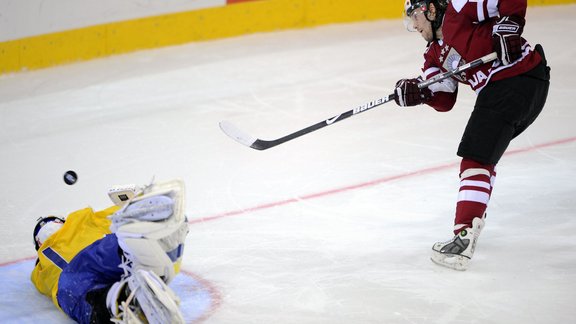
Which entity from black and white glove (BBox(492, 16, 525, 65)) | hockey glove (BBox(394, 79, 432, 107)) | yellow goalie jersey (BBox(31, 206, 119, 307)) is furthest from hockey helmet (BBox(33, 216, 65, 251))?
black and white glove (BBox(492, 16, 525, 65))

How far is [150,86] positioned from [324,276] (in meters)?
2.96

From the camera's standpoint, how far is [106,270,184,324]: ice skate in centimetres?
252

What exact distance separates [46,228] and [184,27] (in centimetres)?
355

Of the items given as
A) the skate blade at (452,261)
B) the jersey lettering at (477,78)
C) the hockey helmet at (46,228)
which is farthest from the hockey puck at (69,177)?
the jersey lettering at (477,78)

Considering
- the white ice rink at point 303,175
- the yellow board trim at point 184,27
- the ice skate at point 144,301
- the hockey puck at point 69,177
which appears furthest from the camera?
the yellow board trim at point 184,27

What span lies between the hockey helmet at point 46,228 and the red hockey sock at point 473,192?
1352mm

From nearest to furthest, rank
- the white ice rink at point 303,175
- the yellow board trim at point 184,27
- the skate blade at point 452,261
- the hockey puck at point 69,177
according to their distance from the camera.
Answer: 1. the white ice rink at point 303,175
2. the skate blade at point 452,261
3. the hockey puck at point 69,177
4. the yellow board trim at point 184,27

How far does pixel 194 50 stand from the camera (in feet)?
21.1

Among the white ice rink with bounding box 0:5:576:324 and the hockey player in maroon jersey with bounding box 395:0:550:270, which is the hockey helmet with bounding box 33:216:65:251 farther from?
the hockey player in maroon jersey with bounding box 395:0:550:270

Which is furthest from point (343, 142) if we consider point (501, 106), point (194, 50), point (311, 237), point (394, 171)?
point (194, 50)

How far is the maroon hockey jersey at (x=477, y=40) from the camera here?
312 cm

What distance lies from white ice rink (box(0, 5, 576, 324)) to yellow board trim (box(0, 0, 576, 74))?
88 mm

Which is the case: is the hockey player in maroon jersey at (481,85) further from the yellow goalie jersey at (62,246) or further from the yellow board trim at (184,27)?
the yellow board trim at (184,27)

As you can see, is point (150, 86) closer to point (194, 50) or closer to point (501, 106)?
point (194, 50)
